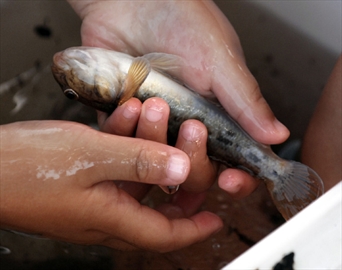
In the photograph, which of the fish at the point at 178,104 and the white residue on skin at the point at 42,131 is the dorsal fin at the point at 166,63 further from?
the white residue on skin at the point at 42,131

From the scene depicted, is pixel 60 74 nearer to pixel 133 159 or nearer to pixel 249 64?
pixel 133 159

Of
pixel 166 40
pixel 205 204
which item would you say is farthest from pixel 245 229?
pixel 166 40

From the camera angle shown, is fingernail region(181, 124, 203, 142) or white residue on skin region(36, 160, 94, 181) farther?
fingernail region(181, 124, 203, 142)

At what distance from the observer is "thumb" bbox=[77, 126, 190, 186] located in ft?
2.55

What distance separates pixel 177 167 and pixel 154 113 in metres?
0.16

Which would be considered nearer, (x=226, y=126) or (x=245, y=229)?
(x=226, y=126)

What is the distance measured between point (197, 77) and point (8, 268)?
2.88ft

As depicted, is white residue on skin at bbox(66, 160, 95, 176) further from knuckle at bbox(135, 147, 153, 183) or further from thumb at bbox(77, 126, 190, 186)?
knuckle at bbox(135, 147, 153, 183)

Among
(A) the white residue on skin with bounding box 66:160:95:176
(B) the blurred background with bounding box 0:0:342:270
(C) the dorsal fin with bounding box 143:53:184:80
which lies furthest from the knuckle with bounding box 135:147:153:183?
(B) the blurred background with bounding box 0:0:342:270

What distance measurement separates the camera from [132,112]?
2.98ft

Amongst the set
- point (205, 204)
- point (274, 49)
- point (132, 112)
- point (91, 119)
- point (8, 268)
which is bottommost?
point (8, 268)

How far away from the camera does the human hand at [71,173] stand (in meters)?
0.79

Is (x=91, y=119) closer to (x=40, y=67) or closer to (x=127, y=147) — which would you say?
(x=40, y=67)

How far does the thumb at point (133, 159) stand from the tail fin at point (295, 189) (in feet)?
1.16
